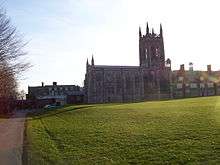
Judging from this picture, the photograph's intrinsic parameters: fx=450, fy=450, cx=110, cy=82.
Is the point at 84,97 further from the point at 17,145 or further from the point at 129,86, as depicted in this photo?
the point at 17,145

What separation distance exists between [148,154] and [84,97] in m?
115

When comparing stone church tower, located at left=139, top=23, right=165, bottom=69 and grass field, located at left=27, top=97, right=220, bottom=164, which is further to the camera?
stone church tower, located at left=139, top=23, right=165, bottom=69

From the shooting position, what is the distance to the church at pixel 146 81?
12244 cm

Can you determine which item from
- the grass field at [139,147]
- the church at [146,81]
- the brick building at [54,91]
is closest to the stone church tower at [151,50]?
the church at [146,81]

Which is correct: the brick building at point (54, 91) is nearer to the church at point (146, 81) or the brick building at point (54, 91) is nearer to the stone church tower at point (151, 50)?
the church at point (146, 81)

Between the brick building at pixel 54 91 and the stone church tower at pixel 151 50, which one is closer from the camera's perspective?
the stone church tower at pixel 151 50

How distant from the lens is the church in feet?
402

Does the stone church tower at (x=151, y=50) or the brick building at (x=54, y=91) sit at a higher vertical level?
the stone church tower at (x=151, y=50)

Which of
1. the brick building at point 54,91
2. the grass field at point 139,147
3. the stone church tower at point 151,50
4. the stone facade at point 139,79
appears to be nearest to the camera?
the grass field at point 139,147

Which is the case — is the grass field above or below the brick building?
below

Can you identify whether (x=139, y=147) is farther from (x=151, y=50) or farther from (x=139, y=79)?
(x=139, y=79)

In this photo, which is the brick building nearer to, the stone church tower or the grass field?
the stone church tower

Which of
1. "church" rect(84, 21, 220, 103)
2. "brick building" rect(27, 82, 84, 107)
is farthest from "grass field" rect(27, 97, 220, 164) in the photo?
"brick building" rect(27, 82, 84, 107)

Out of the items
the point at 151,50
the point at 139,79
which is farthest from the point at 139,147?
the point at 139,79
